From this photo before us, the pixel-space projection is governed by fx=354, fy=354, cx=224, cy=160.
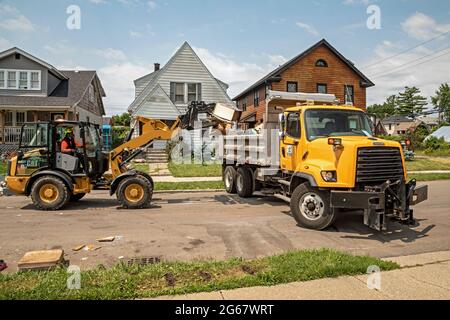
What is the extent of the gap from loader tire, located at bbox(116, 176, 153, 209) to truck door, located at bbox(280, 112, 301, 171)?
3799 mm

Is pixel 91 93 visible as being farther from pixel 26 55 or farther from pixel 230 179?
pixel 230 179

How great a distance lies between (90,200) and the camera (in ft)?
36.9

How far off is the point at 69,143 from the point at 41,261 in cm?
564

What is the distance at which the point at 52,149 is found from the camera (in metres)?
9.69

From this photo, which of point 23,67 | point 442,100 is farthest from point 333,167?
point 442,100

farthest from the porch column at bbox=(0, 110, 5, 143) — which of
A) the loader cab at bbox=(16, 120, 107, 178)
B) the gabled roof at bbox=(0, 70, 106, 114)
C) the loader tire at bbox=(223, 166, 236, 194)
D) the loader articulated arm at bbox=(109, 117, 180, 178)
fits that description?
the loader tire at bbox=(223, 166, 236, 194)

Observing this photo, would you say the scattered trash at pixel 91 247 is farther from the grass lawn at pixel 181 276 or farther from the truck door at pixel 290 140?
the truck door at pixel 290 140

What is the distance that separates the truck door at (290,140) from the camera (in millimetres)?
8188

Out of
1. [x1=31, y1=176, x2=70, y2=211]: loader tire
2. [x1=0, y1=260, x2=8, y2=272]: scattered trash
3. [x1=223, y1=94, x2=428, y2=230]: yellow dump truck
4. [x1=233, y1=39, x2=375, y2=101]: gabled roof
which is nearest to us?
[x1=0, y1=260, x2=8, y2=272]: scattered trash

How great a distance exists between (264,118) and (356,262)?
5490 millimetres

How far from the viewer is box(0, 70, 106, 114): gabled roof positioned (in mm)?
24406

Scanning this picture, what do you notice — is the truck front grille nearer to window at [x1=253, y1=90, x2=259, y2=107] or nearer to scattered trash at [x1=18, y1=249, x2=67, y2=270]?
scattered trash at [x1=18, y1=249, x2=67, y2=270]

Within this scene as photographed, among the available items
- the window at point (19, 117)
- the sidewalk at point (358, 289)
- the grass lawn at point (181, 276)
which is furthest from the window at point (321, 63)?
the sidewalk at point (358, 289)

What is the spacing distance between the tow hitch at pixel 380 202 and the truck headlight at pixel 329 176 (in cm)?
33
